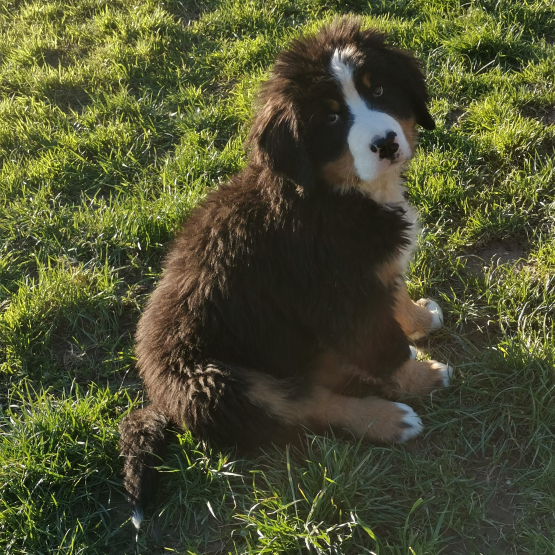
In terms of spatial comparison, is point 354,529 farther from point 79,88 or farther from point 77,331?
point 79,88

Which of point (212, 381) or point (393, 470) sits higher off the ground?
point (212, 381)

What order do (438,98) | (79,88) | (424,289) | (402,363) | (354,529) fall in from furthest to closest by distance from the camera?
(79,88) < (438,98) < (424,289) < (402,363) < (354,529)

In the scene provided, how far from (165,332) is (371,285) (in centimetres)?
85

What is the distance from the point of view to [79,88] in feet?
14.8

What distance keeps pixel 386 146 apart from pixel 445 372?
3.56 feet

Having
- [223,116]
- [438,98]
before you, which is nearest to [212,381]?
[223,116]

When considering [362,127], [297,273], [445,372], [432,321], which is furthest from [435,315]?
[362,127]

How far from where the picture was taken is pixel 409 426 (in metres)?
2.42

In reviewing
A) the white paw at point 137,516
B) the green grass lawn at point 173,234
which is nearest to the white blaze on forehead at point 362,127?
the green grass lawn at point 173,234

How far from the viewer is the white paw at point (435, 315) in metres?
2.81

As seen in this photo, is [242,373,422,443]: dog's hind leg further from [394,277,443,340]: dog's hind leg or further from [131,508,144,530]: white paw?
[131,508,144,530]: white paw

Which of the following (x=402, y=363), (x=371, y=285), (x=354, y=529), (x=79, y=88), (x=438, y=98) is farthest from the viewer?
(x=79, y=88)

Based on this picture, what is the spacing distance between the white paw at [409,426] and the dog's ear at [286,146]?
3.41ft

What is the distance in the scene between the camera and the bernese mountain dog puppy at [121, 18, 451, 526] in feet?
7.09
